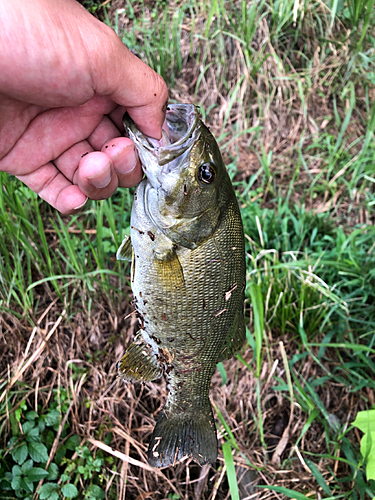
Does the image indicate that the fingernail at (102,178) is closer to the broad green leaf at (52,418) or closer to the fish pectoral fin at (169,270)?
the fish pectoral fin at (169,270)

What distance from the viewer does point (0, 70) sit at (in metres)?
1.27

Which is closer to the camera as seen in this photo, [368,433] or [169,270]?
[169,270]

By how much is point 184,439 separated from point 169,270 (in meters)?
0.83

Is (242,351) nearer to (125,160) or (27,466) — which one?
(27,466)

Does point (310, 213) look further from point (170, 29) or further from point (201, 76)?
point (170, 29)

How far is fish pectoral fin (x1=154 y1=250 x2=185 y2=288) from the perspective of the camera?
1488mm

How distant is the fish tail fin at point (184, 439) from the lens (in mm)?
1645

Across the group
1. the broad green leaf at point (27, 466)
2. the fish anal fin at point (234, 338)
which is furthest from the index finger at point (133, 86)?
the broad green leaf at point (27, 466)

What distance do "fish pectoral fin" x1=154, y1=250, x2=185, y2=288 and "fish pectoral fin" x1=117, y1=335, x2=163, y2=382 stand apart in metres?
0.39

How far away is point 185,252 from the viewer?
4.93ft

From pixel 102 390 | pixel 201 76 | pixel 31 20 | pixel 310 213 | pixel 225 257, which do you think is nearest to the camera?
pixel 31 20

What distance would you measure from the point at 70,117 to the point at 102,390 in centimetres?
179

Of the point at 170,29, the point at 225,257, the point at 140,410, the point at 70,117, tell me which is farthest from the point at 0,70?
the point at 170,29

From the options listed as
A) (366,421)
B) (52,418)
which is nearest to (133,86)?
(366,421)
